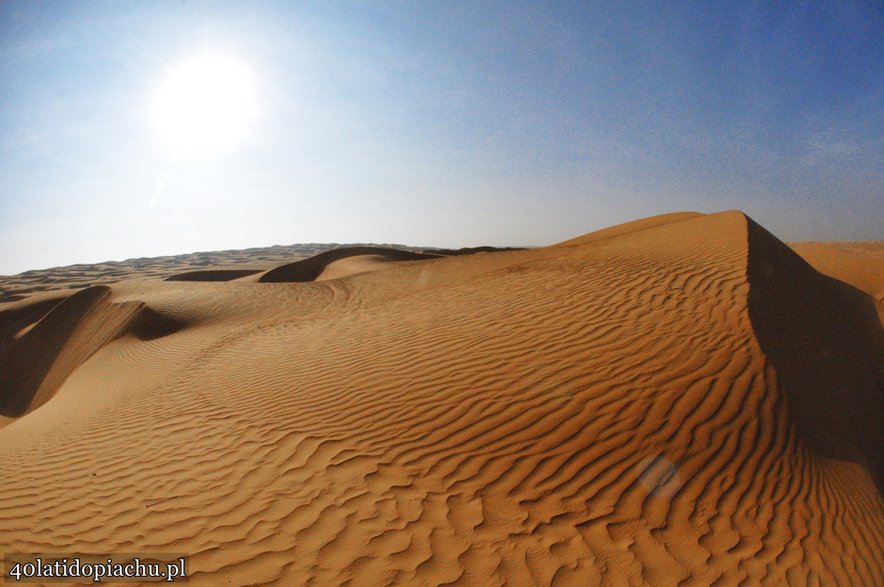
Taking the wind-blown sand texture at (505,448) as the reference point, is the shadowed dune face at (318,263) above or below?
above

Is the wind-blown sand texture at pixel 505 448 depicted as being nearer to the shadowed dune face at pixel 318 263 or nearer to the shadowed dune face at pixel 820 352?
the shadowed dune face at pixel 820 352

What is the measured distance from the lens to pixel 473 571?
2869 mm

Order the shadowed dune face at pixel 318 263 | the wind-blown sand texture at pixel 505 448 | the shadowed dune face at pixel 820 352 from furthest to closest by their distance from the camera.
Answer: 1. the shadowed dune face at pixel 318 263
2. the shadowed dune face at pixel 820 352
3. the wind-blown sand texture at pixel 505 448

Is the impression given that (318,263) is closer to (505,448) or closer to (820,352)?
(505,448)

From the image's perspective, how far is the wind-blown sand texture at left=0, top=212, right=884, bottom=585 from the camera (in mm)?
3152

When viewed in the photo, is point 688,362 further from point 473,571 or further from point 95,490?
point 95,490

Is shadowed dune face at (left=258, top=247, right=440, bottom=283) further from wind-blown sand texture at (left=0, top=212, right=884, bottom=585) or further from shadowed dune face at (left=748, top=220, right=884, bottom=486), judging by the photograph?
shadowed dune face at (left=748, top=220, right=884, bottom=486)

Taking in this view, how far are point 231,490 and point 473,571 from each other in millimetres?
2424

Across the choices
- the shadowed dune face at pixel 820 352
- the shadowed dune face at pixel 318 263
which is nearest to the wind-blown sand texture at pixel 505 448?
the shadowed dune face at pixel 820 352

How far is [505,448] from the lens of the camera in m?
4.19

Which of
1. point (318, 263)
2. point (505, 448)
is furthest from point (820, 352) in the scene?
point (318, 263)

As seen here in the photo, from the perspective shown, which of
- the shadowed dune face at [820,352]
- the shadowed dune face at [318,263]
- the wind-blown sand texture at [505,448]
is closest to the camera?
the wind-blown sand texture at [505,448]

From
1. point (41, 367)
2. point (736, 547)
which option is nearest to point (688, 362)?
point (736, 547)

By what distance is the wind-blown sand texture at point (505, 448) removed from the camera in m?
3.15
